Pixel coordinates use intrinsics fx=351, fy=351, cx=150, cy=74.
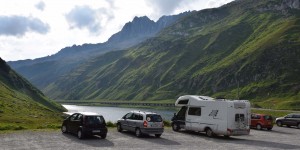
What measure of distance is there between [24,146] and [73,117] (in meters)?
7.42

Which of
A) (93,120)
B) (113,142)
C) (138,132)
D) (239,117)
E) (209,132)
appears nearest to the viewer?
(113,142)

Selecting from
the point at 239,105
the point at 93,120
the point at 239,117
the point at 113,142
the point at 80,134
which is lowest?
the point at 113,142

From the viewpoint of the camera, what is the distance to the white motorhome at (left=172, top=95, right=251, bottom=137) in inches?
1372

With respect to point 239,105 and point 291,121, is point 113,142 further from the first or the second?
point 291,121

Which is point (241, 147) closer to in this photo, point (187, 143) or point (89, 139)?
point (187, 143)

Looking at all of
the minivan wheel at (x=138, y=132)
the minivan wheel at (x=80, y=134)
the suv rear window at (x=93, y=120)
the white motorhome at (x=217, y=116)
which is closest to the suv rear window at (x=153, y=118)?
the minivan wheel at (x=138, y=132)

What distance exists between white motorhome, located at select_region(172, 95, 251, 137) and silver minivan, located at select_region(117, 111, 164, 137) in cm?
551

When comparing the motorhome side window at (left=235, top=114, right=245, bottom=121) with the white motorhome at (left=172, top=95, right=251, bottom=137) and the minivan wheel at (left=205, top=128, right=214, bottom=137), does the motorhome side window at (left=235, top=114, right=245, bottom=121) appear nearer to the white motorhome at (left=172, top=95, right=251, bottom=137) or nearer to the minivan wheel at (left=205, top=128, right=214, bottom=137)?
the white motorhome at (left=172, top=95, right=251, bottom=137)

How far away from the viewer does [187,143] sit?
3103 cm

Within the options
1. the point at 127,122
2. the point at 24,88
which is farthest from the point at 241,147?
the point at 24,88

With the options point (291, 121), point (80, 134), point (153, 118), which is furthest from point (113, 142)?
point (291, 121)

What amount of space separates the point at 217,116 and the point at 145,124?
25.5ft

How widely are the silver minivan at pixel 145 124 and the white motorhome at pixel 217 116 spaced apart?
5.51 metres

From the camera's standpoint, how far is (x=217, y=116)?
3556cm
